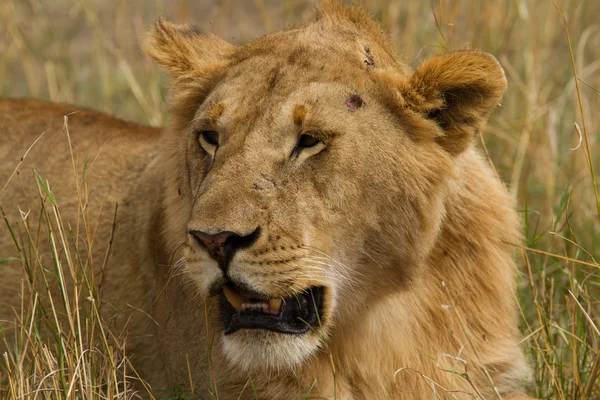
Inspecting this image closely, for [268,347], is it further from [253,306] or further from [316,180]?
[316,180]

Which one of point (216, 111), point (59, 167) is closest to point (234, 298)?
point (216, 111)

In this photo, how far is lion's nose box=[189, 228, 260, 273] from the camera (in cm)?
299

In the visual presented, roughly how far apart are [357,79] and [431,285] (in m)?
0.83

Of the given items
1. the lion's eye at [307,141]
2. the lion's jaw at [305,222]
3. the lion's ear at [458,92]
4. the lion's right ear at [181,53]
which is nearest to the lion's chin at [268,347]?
the lion's jaw at [305,222]

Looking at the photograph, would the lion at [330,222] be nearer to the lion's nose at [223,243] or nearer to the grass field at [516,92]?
the lion's nose at [223,243]

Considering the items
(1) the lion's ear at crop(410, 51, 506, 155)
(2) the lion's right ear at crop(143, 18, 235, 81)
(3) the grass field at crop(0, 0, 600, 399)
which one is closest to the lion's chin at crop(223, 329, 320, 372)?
(3) the grass field at crop(0, 0, 600, 399)

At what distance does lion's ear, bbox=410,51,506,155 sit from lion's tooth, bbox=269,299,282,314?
0.83 meters

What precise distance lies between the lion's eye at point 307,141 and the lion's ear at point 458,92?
0.39 metres

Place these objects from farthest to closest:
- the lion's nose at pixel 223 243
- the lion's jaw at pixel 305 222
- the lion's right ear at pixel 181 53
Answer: the lion's right ear at pixel 181 53, the lion's jaw at pixel 305 222, the lion's nose at pixel 223 243

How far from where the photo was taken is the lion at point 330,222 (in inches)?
126

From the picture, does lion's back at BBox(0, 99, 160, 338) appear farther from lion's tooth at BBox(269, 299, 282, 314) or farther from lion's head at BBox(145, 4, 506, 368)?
lion's tooth at BBox(269, 299, 282, 314)

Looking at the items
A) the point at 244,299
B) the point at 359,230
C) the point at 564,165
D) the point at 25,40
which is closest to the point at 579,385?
the point at 359,230

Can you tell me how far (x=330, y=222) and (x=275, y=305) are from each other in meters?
0.33

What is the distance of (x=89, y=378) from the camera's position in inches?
136
